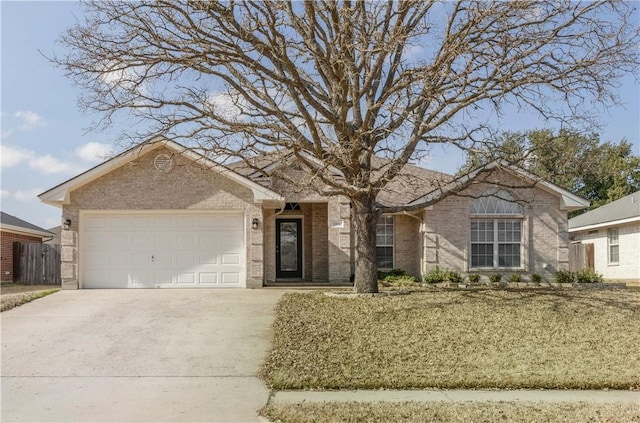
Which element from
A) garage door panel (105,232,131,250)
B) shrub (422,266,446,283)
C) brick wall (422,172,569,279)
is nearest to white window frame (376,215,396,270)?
brick wall (422,172,569,279)

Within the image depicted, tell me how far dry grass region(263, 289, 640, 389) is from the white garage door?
12.1ft

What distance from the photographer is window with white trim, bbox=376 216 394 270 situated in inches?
802

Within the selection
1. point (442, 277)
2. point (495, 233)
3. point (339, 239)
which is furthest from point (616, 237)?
point (339, 239)

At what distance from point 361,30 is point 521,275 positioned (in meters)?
11.1

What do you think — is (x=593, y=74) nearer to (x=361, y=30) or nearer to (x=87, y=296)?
(x=361, y=30)

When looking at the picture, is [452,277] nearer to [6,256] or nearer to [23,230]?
[6,256]

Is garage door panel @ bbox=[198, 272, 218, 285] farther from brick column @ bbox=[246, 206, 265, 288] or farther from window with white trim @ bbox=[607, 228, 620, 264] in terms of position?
window with white trim @ bbox=[607, 228, 620, 264]

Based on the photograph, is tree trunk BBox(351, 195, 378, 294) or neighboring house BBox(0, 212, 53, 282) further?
neighboring house BBox(0, 212, 53, 282)

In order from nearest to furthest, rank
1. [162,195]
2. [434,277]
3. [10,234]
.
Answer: [162,195] → [434,277] → [10,234]

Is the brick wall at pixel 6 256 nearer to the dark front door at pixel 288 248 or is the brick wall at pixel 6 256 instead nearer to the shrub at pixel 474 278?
the dark front door at pixel 288 248

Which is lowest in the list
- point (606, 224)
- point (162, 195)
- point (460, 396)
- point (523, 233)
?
point (460, 396)

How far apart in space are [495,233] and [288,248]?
756 cm

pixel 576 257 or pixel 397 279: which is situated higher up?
pixel 576 257

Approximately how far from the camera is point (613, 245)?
90.2 feet
